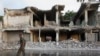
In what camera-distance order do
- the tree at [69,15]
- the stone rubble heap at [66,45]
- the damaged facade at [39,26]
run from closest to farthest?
the stone rubble heap at [66,45]
the damaged facade at [39,26]
the tree at [69,15]

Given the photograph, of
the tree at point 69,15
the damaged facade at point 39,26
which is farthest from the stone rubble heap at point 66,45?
the tree at point 69,15

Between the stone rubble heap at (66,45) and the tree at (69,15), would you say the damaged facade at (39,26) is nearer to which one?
the stone rubble heap at (66,45)

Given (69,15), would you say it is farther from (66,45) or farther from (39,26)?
(66,45)

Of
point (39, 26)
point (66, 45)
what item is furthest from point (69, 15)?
point (66, 45)

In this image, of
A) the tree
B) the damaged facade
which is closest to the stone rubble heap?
the damaged facade

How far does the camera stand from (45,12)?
4947 centimetres

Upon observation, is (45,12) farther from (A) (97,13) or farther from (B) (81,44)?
(B) (81,44)

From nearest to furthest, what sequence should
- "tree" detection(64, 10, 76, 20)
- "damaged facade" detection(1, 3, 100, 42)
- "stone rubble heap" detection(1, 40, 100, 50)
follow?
"stone rubble heap" detection(1, 40, 100, 50)
"damaged facade" detection(1, 3, 100, 42)
"tree" detection(64, 10, 76, 20)

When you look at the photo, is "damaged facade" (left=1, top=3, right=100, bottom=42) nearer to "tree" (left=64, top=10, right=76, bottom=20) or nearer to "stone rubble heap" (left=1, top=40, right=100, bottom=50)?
"stone rubble heap" (left=1, top=40, right=100, bottom=50)

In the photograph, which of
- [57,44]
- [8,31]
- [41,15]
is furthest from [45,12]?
[57,44]

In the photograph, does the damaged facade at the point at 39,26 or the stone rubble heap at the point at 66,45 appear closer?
the stone rubble heap at the point at 66,45

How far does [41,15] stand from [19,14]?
6683 millimetres

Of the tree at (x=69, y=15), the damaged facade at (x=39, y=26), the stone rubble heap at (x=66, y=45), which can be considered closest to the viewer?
the stone rubble heap at (x=66, y=45)

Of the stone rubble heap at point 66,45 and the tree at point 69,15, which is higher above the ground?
the tree at point 69,15
